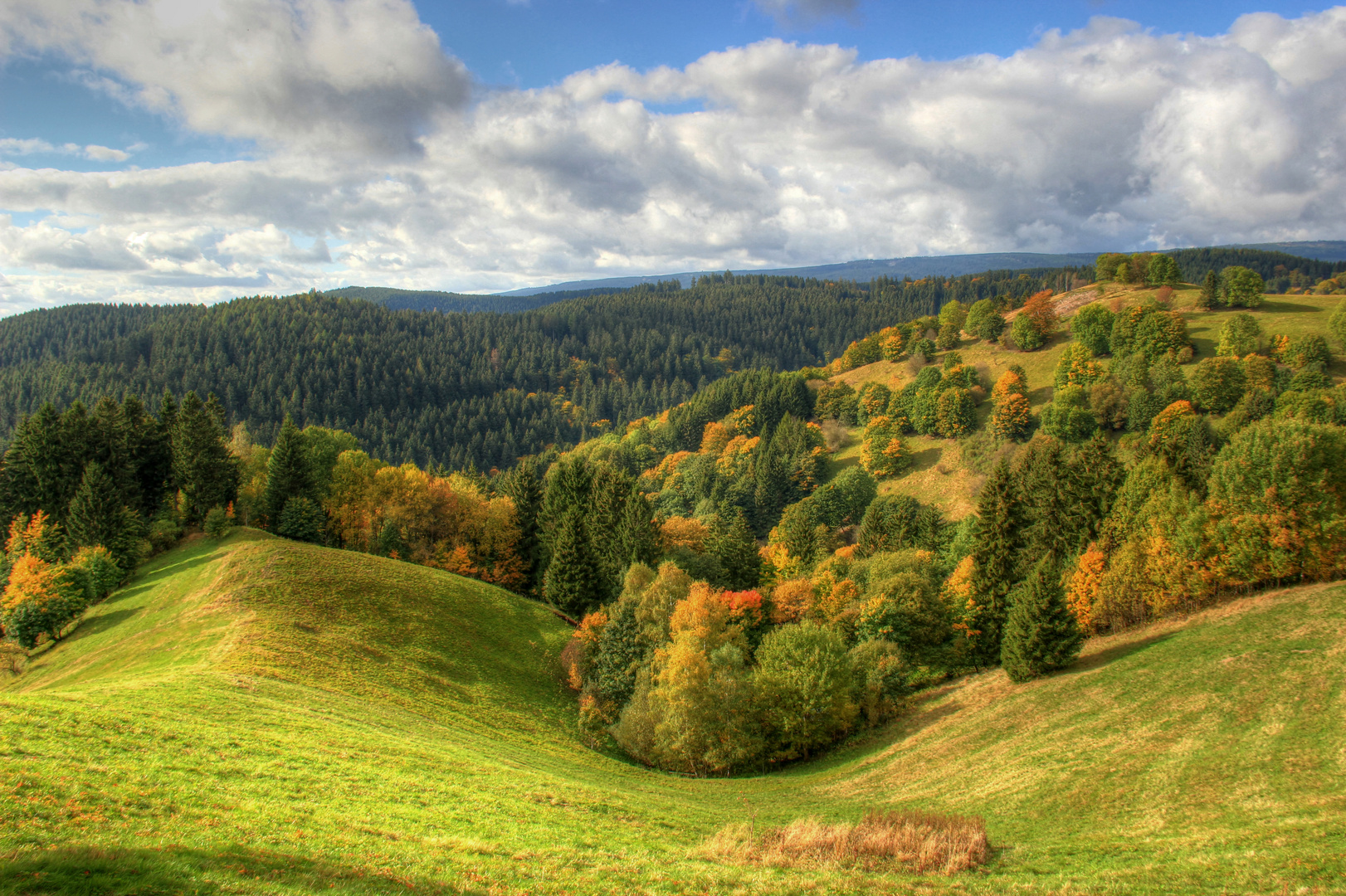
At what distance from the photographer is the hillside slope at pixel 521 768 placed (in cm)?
1389

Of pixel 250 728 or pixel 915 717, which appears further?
pixel 915 717

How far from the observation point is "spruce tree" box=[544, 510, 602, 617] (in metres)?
60.0

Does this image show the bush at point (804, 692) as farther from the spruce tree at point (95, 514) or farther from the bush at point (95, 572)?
the spruce tree at point (95, 514)

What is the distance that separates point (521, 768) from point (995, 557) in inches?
1542

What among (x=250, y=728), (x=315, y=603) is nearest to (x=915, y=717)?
(x=250, y=728)

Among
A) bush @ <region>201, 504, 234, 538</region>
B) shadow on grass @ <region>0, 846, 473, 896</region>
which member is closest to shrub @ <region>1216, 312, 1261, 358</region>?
shadow on grass @ <region>0, 846, 473, 896</region>

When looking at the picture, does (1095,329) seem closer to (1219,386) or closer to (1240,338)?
(1240,338)

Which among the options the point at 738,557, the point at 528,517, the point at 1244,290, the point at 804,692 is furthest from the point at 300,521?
the point at 1244,290

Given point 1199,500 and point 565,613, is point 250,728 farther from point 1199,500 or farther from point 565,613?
point 1199,500

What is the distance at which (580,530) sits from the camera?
62.0 meters

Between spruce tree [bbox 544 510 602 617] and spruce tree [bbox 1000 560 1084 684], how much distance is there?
3689cm

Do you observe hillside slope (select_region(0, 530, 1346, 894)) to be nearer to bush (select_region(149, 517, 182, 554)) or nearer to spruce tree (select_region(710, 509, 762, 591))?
bush (select_region(149, 517, 182, 554))

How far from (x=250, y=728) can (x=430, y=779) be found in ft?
25.9

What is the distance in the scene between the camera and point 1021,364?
11969 cm
